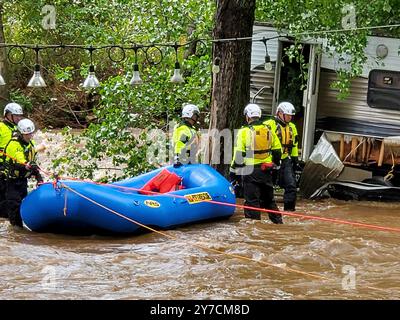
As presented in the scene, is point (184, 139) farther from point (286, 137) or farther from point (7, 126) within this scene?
point (7, 126)

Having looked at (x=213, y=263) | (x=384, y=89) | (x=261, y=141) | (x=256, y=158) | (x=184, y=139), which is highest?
(x=384, y=89)

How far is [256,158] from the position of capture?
985cm

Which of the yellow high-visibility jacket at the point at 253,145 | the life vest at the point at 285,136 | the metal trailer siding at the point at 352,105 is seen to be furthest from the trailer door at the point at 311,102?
the yellow high-visibility jacket at the point at 253,145

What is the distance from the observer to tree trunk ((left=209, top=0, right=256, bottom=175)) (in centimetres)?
1130

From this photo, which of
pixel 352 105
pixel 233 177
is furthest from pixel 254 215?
pixel 352 105

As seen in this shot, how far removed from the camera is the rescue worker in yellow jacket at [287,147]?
1059 cm

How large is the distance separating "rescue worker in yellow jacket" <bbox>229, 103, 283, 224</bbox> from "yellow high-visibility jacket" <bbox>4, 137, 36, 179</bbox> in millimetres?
2618

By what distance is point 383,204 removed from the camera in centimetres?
1202

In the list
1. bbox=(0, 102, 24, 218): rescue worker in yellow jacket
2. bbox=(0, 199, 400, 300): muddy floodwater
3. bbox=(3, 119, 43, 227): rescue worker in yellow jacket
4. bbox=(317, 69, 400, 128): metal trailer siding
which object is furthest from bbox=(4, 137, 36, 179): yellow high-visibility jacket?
bbox=(317, 69, 400, 128): metal trailer siding

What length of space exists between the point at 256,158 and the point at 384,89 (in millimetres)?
3285

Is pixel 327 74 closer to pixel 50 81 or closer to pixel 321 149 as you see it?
pixel 321 149

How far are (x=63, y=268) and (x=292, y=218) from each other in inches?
155

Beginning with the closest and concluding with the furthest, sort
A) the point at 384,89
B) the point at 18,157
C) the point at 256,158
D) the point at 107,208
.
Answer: the point at 107,208
the point at 18,157
the point at 256,158
the point at 384,89
